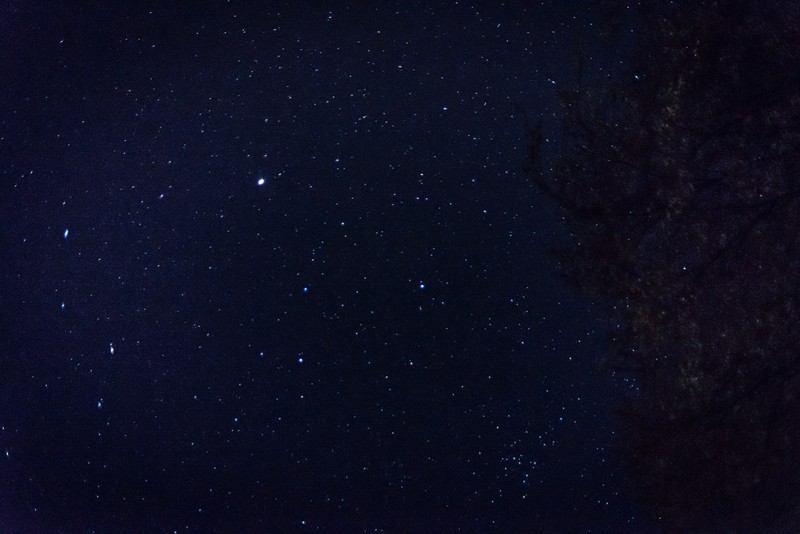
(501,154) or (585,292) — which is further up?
(501,154)

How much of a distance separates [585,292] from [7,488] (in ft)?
3.15

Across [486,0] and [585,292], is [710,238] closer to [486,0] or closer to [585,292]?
[585,292]

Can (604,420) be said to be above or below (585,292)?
below

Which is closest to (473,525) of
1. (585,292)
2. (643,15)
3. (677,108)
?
(585,292)

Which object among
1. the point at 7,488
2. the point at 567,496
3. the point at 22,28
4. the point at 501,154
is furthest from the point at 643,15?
the point at 7,488

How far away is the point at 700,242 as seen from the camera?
3.18 ft

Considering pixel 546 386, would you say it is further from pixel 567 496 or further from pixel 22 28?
pixel 22 28

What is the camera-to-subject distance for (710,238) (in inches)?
38.2

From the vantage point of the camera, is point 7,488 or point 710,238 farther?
point 7,488

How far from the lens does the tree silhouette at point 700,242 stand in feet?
3.11

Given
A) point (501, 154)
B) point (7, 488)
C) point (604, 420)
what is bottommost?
point (7, 488)

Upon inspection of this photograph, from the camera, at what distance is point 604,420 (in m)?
0.94

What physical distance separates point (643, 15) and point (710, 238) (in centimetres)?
34

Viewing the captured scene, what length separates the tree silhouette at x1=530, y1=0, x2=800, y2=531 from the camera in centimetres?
95
